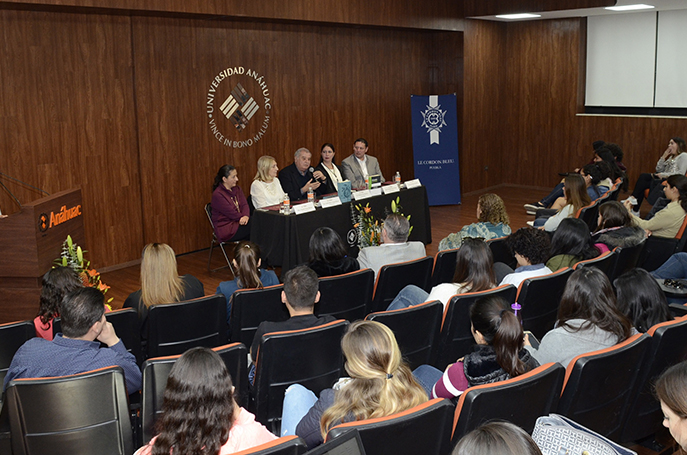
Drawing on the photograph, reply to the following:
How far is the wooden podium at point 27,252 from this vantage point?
5156 millimetres

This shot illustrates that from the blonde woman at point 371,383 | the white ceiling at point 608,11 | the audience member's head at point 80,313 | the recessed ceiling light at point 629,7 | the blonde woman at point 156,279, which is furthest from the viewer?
the recessed ceiling light at point 629,7

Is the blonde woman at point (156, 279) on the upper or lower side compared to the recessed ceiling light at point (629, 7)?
lower

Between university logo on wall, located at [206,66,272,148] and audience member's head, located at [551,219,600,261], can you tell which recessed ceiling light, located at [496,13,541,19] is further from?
audience member's head, located at [551,219,600,261]

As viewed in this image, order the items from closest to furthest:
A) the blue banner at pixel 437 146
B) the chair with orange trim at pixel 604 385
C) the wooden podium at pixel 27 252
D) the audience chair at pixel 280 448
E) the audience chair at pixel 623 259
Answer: the audience chair at pixel 280 448, the chair with orange trim at pixel 604 385, the audience chair at pixel 623 259, the wooden podium at pixel 27 252, the blue banner at pixel 437 146

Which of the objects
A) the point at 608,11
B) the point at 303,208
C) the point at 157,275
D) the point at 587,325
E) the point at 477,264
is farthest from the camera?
the point at 608,11

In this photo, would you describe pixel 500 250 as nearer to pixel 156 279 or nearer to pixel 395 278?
pixel 395 278

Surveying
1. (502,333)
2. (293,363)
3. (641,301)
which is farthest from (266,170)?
(502,333)

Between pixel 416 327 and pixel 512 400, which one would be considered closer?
pixel 512 400

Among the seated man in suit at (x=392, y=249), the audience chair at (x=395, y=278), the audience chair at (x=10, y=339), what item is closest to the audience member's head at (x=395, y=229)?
the seated man in suit at (x=392, y=249)

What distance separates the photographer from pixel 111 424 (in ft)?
8.47

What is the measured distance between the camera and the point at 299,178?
797 centimetres

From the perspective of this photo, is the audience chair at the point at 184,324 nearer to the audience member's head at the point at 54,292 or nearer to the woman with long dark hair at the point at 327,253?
the audience member's head at the point at 54,292

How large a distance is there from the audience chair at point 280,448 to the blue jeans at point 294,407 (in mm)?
790

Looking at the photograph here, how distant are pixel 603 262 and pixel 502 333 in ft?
7.27
